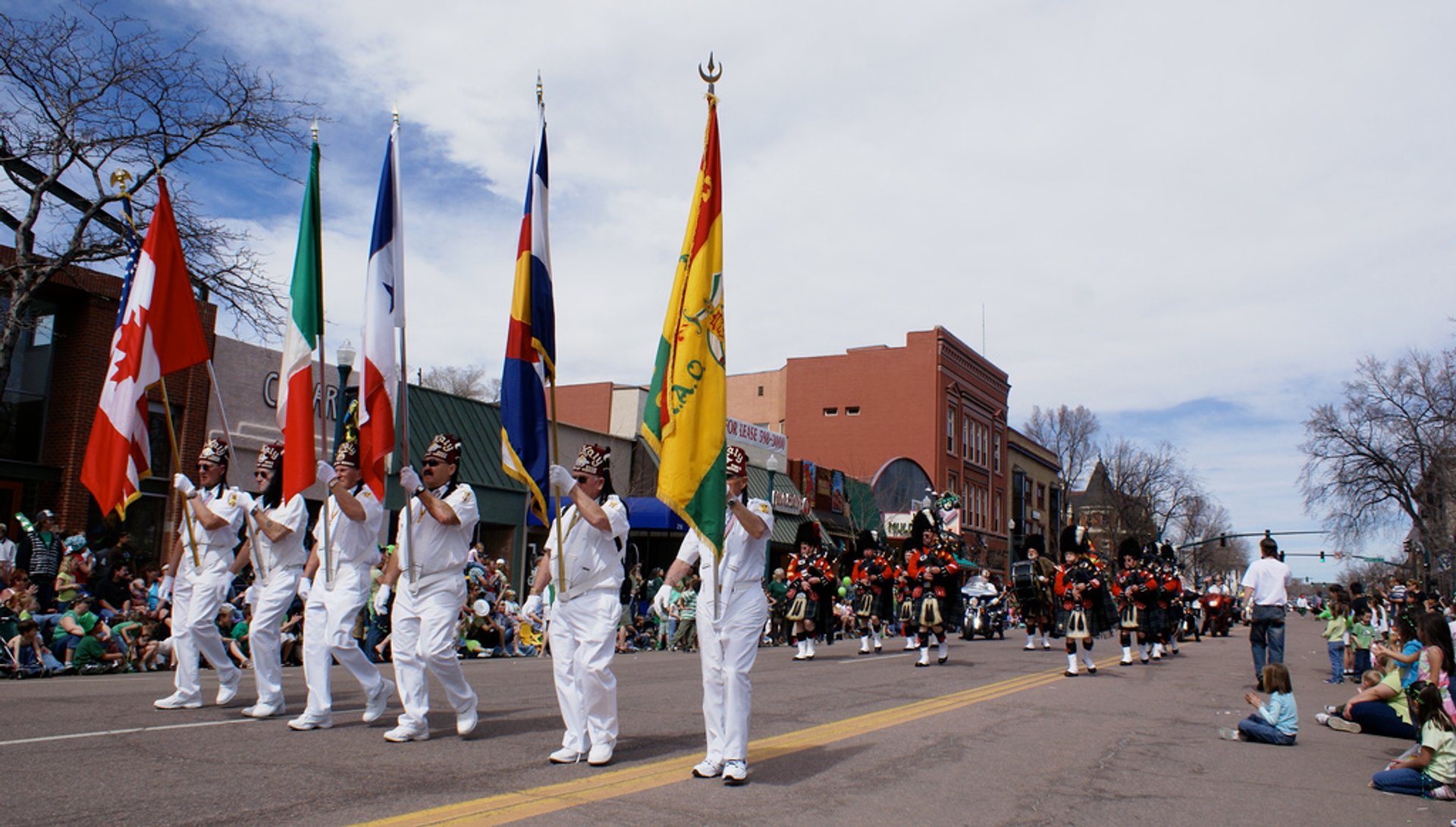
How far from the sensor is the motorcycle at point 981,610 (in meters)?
29.0

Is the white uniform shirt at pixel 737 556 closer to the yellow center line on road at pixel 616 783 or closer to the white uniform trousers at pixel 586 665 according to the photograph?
the white uniform trousers at pixel 586 665

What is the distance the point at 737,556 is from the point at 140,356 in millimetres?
6316

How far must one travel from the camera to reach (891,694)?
41.3 feet

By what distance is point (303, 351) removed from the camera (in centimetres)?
939

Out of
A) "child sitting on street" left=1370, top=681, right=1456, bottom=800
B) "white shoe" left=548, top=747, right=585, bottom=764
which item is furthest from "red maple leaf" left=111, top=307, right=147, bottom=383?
"child sitting on street" left=1370, top=681, right=1456, bottom=800

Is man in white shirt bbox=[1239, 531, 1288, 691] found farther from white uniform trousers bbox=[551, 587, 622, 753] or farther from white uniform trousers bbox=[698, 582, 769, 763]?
white uniform trousers bbox=[551, 587, 622, 753]

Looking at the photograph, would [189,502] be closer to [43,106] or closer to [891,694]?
[891,694]

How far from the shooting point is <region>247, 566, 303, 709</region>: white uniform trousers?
8852mm

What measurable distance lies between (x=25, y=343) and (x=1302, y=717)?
75.5 ft

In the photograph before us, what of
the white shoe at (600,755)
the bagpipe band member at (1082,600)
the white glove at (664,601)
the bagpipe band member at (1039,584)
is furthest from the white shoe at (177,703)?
the bagpipe band member at (1039,584)

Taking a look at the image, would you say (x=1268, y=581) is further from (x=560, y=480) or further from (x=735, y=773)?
(x=560, y=480)

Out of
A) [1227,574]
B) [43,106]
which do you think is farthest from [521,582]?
[1227,574]

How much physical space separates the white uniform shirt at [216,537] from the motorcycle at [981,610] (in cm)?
2161

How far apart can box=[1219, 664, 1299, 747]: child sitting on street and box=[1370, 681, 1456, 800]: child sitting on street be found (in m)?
1.77
